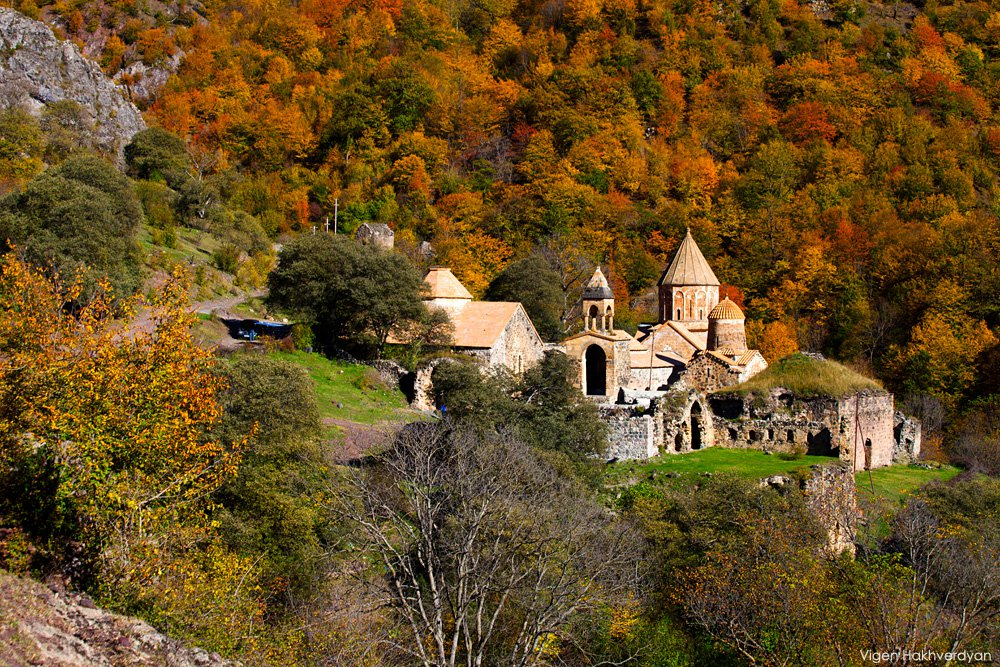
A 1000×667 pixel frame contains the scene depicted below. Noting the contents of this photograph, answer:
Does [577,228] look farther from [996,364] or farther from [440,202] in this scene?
[996,364]

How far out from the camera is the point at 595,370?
36.2m

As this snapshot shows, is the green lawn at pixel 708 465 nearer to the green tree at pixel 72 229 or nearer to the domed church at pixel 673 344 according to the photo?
the domed church at pixel 673 344

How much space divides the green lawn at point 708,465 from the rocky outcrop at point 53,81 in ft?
119

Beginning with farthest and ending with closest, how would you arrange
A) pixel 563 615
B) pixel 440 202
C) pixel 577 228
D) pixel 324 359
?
1. pixel 440 202
2. pixel 577 228
3. pixel 324 359
4. pixel 563 615

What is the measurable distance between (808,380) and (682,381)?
4302 millimetres

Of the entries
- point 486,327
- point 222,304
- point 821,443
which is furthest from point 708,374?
point 222,304

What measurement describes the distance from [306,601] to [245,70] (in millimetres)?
65135

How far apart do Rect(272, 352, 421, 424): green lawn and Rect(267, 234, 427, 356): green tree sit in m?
1.27

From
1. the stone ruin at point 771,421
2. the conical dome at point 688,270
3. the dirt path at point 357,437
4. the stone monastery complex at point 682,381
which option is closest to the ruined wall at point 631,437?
the stone monastery complex at point 682,381

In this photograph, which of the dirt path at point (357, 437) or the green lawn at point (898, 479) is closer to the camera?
the dirt path at point (357, 437)

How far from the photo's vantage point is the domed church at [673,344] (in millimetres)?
33938

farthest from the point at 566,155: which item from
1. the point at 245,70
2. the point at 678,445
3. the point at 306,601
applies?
the point at 306,601

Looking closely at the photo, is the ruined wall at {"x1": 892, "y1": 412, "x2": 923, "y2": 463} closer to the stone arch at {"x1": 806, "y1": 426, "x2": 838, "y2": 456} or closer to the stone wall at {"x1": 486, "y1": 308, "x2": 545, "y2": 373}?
the stone arch at {"x1": 806, "y1": 426, "x2": 838, "y2": 456}

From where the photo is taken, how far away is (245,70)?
75000mm
